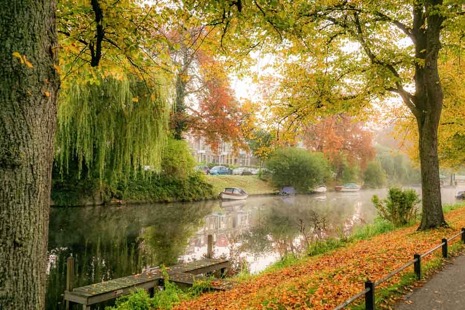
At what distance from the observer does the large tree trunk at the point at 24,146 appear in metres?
3.49

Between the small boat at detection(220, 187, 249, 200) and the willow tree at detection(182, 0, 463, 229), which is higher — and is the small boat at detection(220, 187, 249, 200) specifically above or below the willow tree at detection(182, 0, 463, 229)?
below

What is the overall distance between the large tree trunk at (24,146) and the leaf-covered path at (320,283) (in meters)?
4.60

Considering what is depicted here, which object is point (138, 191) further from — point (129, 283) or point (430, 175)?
point (430, 175)

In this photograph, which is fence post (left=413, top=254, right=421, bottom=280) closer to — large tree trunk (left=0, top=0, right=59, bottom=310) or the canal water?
the canal water

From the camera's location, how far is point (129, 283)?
11.0 m

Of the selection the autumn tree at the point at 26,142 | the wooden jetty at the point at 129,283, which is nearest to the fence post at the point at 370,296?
the autumn tree at the point at 26,142

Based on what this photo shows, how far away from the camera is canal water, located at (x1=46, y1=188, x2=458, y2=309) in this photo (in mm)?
14461

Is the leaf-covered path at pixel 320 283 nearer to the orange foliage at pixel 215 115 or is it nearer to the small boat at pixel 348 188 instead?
the orange foliage at pixel 215 115

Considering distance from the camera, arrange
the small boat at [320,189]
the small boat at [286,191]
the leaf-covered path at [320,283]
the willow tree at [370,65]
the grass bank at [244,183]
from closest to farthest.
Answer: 1. the leaf-covered path at [320,283]
2. the willow tree at [370,65]
3. the grass bank at [244,183]
4. the small boat at [286,191]
5. the small boat at [320,189]

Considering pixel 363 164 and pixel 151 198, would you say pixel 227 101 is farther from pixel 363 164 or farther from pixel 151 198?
pixel 363 164

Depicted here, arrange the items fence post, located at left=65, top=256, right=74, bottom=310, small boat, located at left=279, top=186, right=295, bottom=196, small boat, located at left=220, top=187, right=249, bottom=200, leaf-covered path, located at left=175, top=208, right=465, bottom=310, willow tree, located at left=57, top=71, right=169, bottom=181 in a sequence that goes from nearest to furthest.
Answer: leaf-covered path, located at left=175, top=208, right=465, bottom=310 → fence post, located at left=65, top=256, right=74, bottom=310 → willow tree, located at left=57, top=71, right=169, bottom=181 → small boat, located at left=220, top=187, right=249, bottom=200 → small boat, located at left=279, top=186, right=295, bottom=196

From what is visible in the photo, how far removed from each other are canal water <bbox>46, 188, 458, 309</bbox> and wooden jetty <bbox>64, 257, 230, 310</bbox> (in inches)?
34.7

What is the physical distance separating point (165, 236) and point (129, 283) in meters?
9.35

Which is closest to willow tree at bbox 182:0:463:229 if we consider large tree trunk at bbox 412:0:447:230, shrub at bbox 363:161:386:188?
large tree trunk at bbox 412:0:447:230
